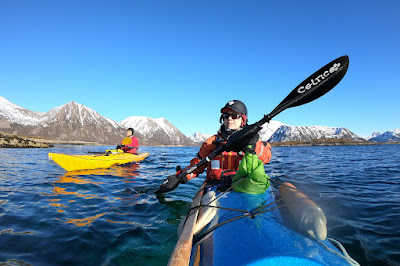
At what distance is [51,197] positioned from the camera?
6457 millimetres

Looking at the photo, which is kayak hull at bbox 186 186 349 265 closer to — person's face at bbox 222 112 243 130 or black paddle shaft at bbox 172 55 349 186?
black paddle shaft at bbox 172 55 349 186

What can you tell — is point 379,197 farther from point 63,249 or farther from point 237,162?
point 63,249

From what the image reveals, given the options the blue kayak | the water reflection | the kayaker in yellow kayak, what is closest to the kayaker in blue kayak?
the blue kayak

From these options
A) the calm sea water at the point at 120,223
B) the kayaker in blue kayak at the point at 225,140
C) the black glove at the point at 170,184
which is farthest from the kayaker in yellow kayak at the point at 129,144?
the kayaker in blue kayak at the point at 225,140

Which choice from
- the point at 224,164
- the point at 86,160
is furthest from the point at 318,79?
the point at 86,160

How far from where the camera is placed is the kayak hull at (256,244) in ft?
5.61

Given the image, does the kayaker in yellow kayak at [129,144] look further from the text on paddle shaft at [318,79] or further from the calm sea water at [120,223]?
the text on paddle shaft at [318,79]

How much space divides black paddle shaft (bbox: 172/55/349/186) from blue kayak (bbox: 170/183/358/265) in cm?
111

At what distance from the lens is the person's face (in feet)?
15.2

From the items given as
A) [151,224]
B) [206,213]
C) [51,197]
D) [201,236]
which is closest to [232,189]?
[206,213]

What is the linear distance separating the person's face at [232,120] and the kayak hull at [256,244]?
2.27 metres

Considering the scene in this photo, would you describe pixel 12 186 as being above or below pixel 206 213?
below

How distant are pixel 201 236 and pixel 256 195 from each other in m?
1.11

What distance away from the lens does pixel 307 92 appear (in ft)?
12.1
